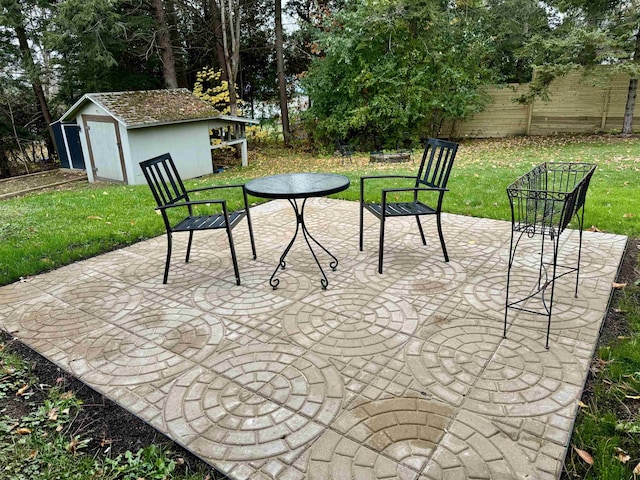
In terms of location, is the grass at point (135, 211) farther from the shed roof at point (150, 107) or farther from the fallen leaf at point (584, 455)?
the shed roof at point (150, 107)

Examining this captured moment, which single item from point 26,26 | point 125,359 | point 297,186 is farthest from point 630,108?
point 26,26

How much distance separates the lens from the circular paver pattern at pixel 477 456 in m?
1.69

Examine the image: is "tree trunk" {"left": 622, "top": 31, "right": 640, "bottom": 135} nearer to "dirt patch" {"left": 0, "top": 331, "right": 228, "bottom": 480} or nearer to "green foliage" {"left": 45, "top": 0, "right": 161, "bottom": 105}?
"green foliage" {"left": 45, "top": 0, "right": 161, "bottom": 105}

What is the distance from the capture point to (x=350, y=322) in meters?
2.83

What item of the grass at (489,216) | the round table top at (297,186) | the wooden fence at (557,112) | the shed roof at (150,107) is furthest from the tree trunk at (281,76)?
the round table top at (297,186)

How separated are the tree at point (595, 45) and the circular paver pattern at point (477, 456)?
11.1 metres

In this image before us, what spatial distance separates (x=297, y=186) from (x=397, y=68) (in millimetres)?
10447

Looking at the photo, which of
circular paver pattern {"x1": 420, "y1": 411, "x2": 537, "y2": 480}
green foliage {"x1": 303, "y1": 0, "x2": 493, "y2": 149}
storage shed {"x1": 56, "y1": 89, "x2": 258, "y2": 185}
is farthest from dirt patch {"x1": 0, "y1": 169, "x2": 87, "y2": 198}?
circular paver pattern {"x1": 420, "y1": 411, "x2": 537, "y2": 480}

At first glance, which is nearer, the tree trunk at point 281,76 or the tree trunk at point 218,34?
the tree trunk at point 218,34

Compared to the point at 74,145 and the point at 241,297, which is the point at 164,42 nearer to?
the point at 74,145

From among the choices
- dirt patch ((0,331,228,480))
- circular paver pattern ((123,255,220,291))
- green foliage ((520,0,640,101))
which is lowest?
dirt patch ((0,331,228,480))

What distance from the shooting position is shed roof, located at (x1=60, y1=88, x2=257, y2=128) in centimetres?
1034

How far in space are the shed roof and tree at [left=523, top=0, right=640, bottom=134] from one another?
821cm

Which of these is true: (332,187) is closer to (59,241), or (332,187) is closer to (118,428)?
(118,428)
